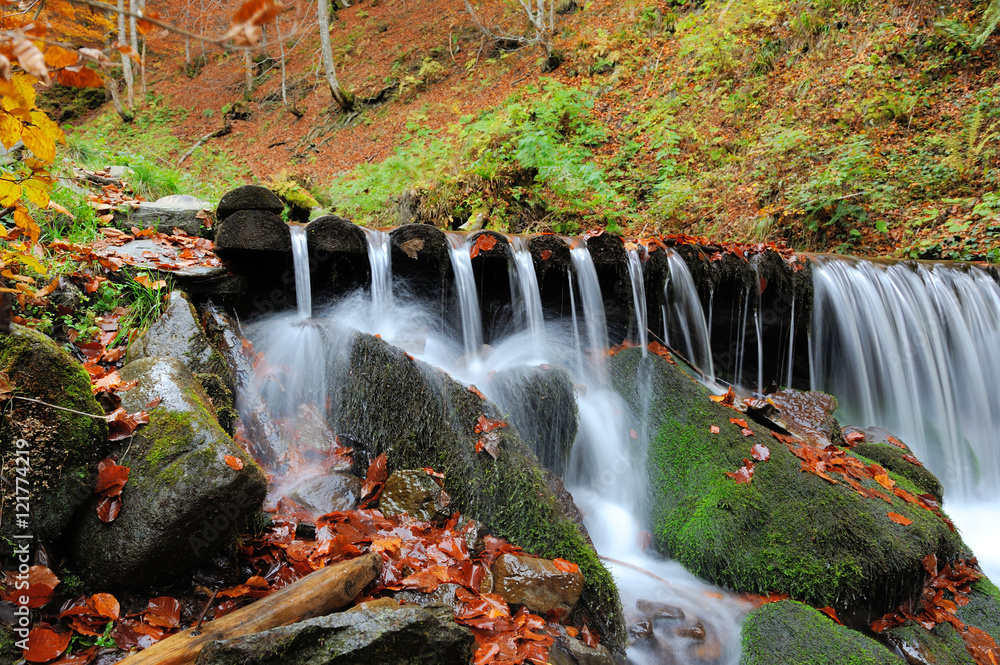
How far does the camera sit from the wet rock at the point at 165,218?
5652 millimetres

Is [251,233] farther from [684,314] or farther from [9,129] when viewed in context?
[684,314]

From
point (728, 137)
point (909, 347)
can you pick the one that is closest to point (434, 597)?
point (909, 347)

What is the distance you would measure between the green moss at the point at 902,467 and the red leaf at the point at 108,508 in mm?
5607

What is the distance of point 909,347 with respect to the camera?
682 centimetres

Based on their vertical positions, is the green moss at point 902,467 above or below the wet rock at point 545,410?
below

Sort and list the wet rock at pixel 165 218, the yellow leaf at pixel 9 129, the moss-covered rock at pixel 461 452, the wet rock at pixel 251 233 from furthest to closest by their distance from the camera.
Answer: the wet rock at pixel 165 218, the wet rock at pixel 251 233, the moss-covered rock at pixel 461 452, the yellow leaf at pixel 9 129

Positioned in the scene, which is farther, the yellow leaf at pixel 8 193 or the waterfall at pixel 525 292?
the waterfall at pixel 525 292

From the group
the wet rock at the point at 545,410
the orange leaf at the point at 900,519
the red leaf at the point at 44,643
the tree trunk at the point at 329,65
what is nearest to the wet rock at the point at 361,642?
the red leaf at the point at 44,643

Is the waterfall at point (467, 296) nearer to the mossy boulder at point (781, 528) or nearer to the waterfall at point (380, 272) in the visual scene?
the waterfall at point (380, 272)

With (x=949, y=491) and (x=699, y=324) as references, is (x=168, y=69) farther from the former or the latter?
(x=949, y=491)

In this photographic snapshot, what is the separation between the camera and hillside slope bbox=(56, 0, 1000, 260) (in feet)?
28.5

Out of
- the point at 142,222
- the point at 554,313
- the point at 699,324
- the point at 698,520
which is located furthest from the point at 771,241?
the point at 142,222

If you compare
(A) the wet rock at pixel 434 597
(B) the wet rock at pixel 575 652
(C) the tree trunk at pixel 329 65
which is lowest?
(B) the wet rock at pixel 575 652

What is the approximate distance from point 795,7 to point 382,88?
1185 cm
